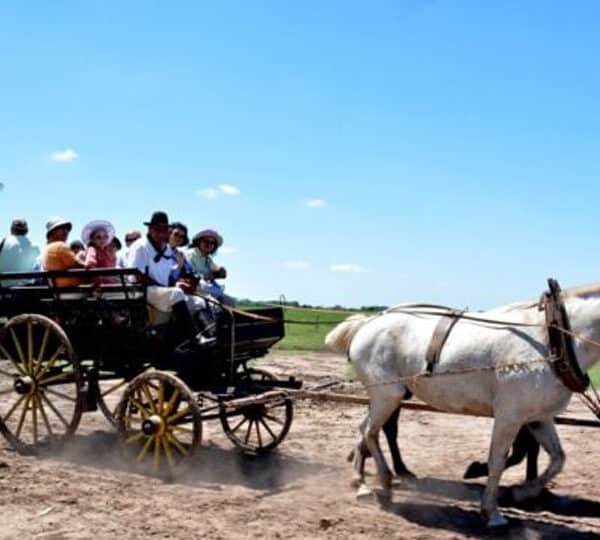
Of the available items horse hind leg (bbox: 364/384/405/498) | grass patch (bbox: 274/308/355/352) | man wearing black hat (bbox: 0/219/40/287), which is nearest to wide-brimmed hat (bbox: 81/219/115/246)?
man wearing black hat (bbox: 0/219/40/287)

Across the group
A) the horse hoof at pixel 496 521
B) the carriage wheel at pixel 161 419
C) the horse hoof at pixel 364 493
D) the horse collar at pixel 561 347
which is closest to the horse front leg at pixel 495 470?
the horse hoof at pixel 496 521

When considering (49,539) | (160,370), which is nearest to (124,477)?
(160,370)

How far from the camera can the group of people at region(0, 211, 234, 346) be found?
8.51 meters

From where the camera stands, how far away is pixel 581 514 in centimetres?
712

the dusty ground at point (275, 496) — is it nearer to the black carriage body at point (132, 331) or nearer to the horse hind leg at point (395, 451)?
the horse hind leg at point (395, 451)

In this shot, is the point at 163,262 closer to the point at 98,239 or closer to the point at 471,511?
the point at 98,239

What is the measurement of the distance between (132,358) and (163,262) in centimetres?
111

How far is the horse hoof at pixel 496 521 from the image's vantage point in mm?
6488

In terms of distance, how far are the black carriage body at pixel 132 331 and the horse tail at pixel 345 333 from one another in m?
1.08

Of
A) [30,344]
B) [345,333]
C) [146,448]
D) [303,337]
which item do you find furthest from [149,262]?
[303,337]

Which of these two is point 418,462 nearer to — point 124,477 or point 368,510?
point 368,510

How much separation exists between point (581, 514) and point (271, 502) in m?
2.72

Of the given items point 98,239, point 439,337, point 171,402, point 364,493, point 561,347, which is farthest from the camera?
point 98,239

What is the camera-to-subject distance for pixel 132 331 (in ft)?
28.4
